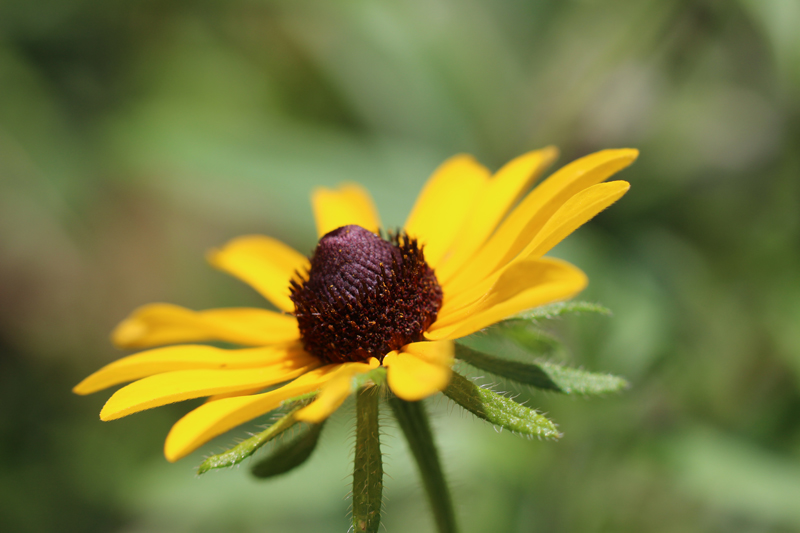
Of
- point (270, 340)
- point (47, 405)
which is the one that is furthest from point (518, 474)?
point (47, 405)

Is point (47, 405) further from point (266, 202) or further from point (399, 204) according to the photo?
point (399, 204)

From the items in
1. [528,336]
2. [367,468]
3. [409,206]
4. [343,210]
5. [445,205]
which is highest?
[409,206]

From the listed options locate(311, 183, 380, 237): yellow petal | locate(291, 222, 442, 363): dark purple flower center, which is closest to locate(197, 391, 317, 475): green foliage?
locate(291, 222, 442, 363): dark purple flower center

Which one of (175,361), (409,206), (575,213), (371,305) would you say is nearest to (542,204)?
(575,213)

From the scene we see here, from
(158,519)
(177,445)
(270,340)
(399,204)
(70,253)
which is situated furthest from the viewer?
(70,253)

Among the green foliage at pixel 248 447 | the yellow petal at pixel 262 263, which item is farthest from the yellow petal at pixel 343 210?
the green foliage at pixel 248 447

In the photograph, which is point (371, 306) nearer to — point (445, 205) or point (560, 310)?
point (560, 310)
